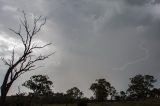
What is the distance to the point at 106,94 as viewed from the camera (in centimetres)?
14025

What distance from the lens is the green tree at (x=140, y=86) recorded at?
140875mm

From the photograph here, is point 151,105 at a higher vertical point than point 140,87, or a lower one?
lower

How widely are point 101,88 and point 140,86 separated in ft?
64.9

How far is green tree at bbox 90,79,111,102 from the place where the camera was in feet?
454

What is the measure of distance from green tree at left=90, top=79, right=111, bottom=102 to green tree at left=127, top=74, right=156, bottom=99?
1216 centimetres

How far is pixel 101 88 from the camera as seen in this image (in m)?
140

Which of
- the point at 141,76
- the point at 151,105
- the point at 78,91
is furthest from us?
the point at 78,91

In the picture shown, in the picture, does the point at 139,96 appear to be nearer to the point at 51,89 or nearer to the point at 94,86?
the point at 94,86

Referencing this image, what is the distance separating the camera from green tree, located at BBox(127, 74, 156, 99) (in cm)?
14088

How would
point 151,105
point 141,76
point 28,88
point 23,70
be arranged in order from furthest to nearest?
point 141,76, point 28,88, point 151,105, point 23,70

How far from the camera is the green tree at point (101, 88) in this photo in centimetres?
13825

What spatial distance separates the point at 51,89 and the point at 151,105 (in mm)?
71444

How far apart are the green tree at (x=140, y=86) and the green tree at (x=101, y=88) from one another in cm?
1216

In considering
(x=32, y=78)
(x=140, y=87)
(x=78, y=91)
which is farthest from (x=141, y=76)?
(x=32, y=78)
